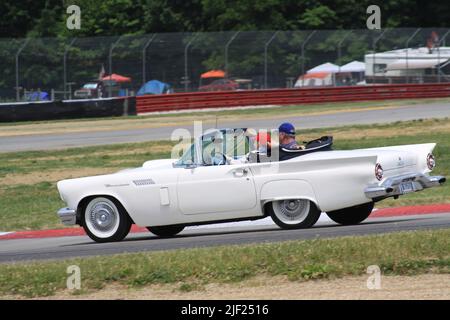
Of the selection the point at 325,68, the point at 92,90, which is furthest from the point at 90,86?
the point at 325,68

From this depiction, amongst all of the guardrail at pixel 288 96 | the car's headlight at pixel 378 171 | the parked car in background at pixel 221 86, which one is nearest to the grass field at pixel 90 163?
the car's headlight at pixel 378 171

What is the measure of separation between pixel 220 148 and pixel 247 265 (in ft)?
10.3

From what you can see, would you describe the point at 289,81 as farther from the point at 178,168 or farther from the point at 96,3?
the point at 178,168

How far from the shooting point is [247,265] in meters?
9.93

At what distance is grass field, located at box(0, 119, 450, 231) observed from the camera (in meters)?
17.4

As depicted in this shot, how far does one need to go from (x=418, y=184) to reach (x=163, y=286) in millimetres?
4116

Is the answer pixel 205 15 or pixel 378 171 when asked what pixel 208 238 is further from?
pixel 205 15

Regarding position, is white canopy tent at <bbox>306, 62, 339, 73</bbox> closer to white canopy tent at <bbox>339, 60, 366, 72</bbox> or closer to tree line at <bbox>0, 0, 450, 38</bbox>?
white canopy tent at <bbox>339, 60, 366, 72</bbox>

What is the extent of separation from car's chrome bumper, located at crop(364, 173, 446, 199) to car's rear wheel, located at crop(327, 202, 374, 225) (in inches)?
37.3

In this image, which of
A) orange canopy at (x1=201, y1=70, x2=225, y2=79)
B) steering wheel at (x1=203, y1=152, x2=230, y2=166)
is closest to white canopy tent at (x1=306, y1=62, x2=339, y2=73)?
orange canopy at (x1=201, y1=70, x2=225, y2=79)

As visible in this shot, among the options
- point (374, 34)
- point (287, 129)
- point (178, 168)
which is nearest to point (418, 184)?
point (287, 129)

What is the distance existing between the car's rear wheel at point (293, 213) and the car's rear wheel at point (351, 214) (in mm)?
992

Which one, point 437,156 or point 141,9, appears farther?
point 141,9
